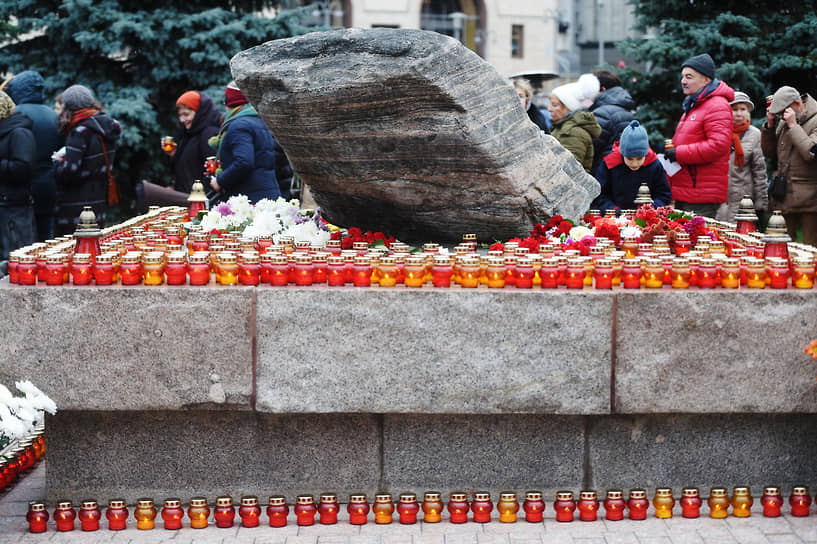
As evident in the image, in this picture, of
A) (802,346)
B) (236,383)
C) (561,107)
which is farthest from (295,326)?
(561,107)

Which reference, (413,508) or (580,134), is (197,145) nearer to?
(580,134)

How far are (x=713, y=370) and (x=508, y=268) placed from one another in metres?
0.95

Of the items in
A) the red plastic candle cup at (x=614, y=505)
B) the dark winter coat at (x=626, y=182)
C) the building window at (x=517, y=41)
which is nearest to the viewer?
the red plastic candle cup at (x=614, y=505)

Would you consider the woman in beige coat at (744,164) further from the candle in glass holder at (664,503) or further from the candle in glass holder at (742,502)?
the candle in glass holder at (664,503)

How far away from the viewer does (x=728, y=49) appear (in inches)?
498

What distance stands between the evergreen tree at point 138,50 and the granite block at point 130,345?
7.99 metres

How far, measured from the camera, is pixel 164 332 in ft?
15.0

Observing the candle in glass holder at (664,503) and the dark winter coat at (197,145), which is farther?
the dark winter coat at (197,145)

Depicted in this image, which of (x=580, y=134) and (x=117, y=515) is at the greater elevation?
(x=580, y=134)

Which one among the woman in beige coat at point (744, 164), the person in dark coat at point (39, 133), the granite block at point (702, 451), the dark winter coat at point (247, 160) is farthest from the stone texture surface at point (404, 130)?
the person in dark coat at point (39, 133)

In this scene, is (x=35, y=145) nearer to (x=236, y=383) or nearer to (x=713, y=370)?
(x=236, y=383)

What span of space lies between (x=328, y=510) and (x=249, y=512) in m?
0.32

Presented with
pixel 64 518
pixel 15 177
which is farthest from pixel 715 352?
pixel 15 177

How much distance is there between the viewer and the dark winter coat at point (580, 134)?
8008mm
